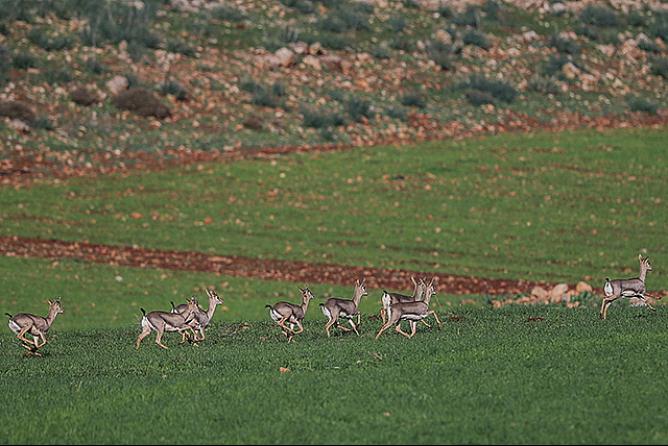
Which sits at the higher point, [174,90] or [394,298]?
[394,298]

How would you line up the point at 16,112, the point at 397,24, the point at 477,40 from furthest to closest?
the point at 397,24 < the point at 477,40 < the point at 16,112

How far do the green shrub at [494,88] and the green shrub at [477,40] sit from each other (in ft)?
23.5

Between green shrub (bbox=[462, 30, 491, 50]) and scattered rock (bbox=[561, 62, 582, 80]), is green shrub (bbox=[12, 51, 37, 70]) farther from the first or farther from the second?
scattered rock (bbox=[561, 62, 582, 80])

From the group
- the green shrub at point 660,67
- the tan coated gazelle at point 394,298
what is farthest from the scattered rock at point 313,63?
the tan coated gazelle at point 394,298

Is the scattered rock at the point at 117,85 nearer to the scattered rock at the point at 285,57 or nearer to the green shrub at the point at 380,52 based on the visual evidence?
the scattered rock at the point at 285,57

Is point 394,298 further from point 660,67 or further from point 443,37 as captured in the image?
point 660,67

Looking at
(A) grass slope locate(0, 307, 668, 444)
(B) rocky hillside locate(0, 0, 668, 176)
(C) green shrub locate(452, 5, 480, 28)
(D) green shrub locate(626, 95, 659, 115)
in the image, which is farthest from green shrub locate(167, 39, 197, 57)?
(A) grass slope locate(0, 307, 668, 444)

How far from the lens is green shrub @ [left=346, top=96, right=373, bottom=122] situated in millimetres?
62969

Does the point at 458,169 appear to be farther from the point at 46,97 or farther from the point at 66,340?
the point at 66,340

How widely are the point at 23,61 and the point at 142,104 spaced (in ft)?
23.0

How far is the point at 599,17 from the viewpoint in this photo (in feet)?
281

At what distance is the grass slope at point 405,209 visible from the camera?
39906mm

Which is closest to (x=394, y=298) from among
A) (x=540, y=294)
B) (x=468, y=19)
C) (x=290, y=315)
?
(x=290, y=315)

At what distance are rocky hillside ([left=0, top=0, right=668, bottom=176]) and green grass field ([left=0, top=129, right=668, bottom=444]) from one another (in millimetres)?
5149
